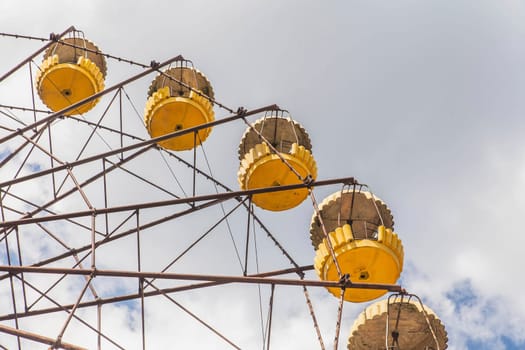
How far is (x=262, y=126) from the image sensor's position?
57.7 ft

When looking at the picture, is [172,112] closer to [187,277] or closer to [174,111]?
[174,111]

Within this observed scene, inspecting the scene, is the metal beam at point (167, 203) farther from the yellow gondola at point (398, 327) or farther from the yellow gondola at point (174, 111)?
the yellow gondola at point (174, 111)

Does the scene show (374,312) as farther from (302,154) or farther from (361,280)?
(302,154)

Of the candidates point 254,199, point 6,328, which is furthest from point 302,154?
point 6,328

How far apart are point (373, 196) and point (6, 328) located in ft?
27.5

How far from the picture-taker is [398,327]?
12.9m

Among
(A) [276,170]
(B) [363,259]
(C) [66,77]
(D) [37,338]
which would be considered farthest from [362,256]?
(C) [66,77]

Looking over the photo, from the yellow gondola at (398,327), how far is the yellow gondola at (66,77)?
10852 mm

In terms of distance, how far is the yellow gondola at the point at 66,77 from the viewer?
64.0 ft

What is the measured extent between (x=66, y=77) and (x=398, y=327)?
12.2m

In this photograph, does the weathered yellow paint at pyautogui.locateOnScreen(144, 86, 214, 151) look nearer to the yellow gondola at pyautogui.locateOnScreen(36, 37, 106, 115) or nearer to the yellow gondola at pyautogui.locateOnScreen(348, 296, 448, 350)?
the yellow gondola at pyautogui.locateOnScreen(36, 37, 106, 115)

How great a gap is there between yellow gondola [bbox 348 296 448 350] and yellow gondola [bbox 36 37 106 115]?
10.9 meters

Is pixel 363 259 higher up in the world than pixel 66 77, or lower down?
lower down

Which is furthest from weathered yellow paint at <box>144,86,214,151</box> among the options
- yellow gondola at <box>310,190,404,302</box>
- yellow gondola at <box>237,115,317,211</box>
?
yellow gondola at <box>310,190,404,302</box>
